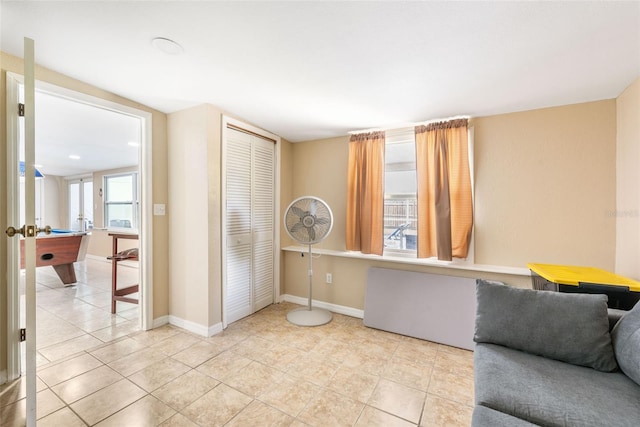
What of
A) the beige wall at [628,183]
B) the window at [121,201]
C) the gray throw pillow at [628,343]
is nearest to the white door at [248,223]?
the gray throw pillow at [628,343]

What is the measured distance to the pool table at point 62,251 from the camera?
3635 mm

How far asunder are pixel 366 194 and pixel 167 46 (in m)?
2.11

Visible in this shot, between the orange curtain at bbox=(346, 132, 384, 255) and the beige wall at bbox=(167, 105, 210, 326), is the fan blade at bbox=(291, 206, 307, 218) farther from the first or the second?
the beige wall at bbox=(167, 105, 210, 326)

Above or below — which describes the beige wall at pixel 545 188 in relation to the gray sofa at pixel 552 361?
above

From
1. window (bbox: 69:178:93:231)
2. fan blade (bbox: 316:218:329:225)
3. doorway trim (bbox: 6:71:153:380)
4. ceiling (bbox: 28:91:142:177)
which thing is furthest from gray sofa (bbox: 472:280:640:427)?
window (bbox: 69:178:93:231)

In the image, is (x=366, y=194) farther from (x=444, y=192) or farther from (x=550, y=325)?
(x=550, y=325)

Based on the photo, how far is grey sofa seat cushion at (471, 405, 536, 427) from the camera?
92 cm

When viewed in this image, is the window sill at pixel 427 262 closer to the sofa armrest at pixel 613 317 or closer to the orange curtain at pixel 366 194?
the orange curtain at pixel 366 194

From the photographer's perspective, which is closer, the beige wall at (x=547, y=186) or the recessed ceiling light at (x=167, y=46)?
the recessed ceiling light at (x=167, y=46)

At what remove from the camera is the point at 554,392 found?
109cm

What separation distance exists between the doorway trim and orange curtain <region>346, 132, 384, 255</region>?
2052 millimetres

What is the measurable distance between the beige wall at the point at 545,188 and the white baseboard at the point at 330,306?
0.82 metres

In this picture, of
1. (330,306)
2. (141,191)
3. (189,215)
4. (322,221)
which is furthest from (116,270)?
(330,306)

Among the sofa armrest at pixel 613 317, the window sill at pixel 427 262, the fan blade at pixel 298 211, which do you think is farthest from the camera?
the fan blade at pixel 298 211
